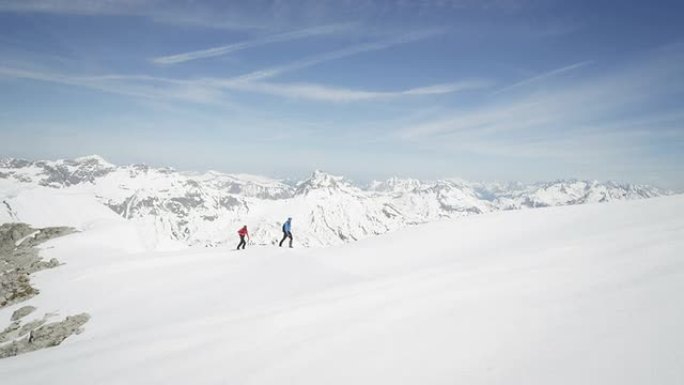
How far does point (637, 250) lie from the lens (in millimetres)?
12117

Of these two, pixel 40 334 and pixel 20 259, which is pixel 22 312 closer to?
pixel 40 334

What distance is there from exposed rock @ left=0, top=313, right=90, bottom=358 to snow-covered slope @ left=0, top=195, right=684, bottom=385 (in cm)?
75

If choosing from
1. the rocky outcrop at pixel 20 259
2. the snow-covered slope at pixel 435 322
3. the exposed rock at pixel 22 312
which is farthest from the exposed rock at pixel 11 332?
the rocky outcrop at pixel 20 259

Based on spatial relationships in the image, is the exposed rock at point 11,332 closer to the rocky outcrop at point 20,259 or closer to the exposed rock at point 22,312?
the exposed rock at point 22,312

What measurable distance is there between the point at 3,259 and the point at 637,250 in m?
41.0

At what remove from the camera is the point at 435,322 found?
8641 millimetres

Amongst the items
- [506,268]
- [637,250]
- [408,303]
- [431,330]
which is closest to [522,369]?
[431,330]

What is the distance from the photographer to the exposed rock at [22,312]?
19.9m

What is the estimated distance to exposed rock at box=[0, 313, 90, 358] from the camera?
52.9 ft

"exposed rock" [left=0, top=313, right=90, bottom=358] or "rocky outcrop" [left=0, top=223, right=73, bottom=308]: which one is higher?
"rocky outcrop" [left=0, top=223, right=73, bottom=308]

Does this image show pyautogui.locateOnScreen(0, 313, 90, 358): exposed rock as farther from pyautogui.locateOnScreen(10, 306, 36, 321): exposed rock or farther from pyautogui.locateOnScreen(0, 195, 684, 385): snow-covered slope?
pyautogui.locateOnScreen(10, 306, 36, 321): exposed rock

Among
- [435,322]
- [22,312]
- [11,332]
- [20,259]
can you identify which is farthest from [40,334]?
[435,322]

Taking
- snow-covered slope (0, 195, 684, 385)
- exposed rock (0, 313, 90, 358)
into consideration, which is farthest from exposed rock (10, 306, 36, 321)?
exposed rock (0, 313, 90, 358)

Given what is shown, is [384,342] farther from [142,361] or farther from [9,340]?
[9,340]
